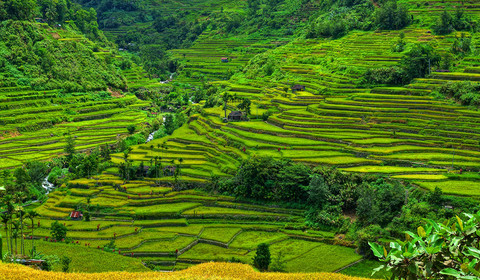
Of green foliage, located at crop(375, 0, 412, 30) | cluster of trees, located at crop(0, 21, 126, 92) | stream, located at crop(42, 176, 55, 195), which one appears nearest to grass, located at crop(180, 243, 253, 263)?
stream, located at crop(42, 176, 55, 195)

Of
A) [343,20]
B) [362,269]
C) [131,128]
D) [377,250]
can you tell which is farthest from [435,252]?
[343,20]

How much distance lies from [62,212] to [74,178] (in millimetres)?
8911

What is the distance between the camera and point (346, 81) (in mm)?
59812

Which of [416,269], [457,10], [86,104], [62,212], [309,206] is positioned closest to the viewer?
[416,269]

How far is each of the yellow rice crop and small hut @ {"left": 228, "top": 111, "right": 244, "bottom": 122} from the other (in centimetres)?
3426

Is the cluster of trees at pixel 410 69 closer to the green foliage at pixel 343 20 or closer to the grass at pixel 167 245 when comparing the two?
the green foliage at pixel 343 20

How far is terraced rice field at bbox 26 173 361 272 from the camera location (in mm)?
32938

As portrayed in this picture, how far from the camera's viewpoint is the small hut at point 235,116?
56.7m

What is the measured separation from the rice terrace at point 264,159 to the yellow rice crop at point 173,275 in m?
0.14

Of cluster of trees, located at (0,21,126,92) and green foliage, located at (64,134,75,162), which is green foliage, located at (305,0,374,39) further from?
green foliage, located at (64,134,75,162)

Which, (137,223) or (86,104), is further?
(86,104)

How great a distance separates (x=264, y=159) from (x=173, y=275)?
72.1 feet

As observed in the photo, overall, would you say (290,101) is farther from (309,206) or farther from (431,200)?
(431,200)

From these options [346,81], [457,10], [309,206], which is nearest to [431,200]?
[309,206]
